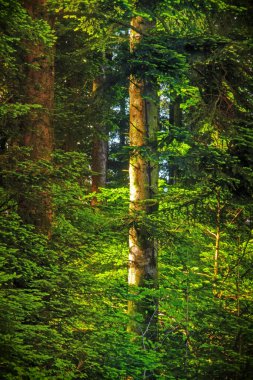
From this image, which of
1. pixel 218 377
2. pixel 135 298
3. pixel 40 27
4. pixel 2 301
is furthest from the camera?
pixel 135 298

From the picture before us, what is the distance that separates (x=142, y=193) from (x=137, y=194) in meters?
0.09

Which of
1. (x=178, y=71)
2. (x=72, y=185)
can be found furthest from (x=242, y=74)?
(x=72, y=185)

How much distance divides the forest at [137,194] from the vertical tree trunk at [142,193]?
25mm

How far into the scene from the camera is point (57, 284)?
5316 millimetres

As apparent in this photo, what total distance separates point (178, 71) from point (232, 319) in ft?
12.3

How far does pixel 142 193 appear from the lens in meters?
7.39

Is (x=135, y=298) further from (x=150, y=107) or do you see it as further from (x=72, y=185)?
(x=150, y=107)

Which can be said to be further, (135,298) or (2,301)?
(135,298)

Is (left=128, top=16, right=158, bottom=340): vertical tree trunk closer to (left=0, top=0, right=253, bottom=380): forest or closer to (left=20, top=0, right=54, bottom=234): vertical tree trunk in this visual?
(left=0, top=0, right=253, bottom=380): forest

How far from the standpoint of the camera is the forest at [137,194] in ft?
16.7

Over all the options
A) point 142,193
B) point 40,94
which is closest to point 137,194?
point 142,193

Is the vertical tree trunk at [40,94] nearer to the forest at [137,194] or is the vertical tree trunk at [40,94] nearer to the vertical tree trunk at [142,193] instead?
the forest at [137,194]

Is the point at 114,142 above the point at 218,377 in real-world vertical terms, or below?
above

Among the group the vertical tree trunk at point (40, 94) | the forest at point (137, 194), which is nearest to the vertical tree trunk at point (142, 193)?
the forest at point (137, 194)
